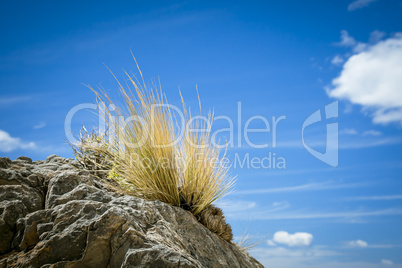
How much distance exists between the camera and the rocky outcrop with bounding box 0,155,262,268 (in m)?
2.03

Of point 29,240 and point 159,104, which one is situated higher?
point 159,104

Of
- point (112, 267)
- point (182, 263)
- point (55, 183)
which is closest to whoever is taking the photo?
point (182, 263)

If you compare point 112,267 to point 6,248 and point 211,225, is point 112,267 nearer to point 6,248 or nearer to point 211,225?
point 6,248

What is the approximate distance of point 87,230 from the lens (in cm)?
213

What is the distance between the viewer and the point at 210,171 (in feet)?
12.0

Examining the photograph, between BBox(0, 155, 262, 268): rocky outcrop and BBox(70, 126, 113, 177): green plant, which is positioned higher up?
BBox(70, 126, 113, 177): green plant

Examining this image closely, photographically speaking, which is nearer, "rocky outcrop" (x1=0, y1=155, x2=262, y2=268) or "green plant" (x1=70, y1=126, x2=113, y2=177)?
"rocky outcrop" (x1=0, y1=155, x2=262, y2=268)

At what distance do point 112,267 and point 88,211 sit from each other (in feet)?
1.58

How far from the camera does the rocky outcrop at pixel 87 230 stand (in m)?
2.03

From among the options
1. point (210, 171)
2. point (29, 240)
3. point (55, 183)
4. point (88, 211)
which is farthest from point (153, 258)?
point (210, 171)

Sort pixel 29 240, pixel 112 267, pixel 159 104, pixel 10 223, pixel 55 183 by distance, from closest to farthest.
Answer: pixel 112 267, pixel 29 240, pixel 10 223, pixel 55 183, pixel 159 104

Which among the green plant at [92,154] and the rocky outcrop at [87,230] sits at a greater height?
the green plant at [92,154]

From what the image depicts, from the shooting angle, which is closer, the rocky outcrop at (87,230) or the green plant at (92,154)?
the rocky outcrop at (87,230)

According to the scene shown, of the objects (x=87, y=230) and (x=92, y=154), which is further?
(x=92, y=154)
